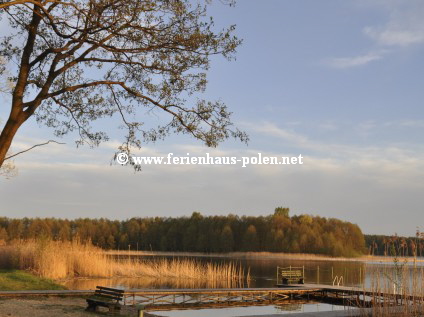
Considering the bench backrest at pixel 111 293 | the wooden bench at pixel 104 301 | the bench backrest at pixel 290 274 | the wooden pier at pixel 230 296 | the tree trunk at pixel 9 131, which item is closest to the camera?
the tree trunk at pixel 9 131

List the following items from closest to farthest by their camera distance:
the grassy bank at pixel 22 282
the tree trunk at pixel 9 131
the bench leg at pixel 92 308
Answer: the tree trunk at pixel 9 131
the bench leg at pixel 92 308
the grassy bank at pixel 22 282

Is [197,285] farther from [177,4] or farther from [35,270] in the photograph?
[177,4]

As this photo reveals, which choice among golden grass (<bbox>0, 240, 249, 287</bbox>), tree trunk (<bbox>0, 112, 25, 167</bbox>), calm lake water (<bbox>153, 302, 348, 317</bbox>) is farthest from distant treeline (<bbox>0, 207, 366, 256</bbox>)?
tree trunk (<bbox>0, 112, 25, 167</bbox>)

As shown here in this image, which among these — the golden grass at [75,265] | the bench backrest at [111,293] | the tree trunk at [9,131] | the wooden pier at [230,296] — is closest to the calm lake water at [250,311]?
the wooden pier at [230,296]

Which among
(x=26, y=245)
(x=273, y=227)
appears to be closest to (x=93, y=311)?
(x=26, y=245)

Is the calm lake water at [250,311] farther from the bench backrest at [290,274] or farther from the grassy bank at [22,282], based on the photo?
the grassy bank at [22,282]

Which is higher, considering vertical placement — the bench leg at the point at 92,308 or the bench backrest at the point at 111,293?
the bench backrest at the point at 111,293

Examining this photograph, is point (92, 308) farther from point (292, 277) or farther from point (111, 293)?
point (292, 277)

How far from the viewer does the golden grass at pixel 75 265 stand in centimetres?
1869

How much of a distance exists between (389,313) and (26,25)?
7.80 m

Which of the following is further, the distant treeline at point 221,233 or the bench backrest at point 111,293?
the distant treeline at point 221,233

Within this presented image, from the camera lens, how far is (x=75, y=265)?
2070 cm

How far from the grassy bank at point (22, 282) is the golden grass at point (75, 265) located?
5.54ft

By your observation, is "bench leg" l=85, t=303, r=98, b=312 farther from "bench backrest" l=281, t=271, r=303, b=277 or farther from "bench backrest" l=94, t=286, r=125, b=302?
"bench backrest" l=281, t=271, r=303, b=277
